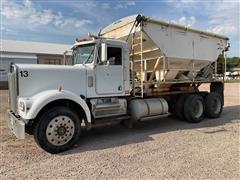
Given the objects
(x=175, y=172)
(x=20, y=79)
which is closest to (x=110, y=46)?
(x=20, y=79)

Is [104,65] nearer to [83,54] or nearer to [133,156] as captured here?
[83,54]

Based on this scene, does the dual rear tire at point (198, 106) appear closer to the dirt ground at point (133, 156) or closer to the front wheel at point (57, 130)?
the dirt ground at point (133, 156)

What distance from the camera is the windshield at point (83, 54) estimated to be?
6307 millimetres

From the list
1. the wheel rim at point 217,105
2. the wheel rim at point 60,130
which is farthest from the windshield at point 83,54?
the wheel rim at point 217,105

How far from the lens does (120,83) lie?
671 cm

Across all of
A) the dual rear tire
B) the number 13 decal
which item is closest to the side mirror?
the number 13 decal

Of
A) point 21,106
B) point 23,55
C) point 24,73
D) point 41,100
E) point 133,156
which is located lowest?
point 133,156

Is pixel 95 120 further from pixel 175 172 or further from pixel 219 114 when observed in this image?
pixel 219 114

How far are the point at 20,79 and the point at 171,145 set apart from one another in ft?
12.7

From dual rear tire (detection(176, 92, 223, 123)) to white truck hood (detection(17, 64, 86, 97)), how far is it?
413 cm

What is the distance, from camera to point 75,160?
4.80 meters

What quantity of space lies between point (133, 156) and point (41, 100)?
92.4 inches

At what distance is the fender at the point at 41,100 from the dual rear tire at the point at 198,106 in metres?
4.33

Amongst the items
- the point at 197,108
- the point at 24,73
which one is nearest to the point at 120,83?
the point at 24,73
